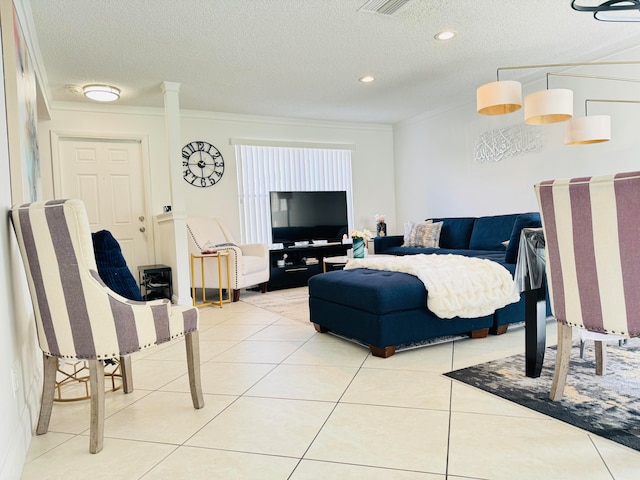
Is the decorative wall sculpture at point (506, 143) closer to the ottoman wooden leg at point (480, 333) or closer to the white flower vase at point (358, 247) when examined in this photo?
the white flower vase at point (358, 247)

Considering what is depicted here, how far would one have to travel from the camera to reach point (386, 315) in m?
2.71

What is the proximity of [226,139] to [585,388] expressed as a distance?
5.02m

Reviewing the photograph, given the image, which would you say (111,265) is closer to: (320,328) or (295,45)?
(320,328)

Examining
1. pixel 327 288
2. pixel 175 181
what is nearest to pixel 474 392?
pixel 327 288

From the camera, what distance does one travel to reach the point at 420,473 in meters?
1.49

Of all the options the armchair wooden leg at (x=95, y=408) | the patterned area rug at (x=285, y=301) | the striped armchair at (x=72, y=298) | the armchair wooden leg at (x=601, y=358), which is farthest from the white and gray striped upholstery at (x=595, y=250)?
the patterned area rug at (x=285, y=301)

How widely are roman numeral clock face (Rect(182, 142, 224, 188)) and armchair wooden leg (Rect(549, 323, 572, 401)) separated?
480 cm

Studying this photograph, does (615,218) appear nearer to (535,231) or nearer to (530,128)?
(535,231)

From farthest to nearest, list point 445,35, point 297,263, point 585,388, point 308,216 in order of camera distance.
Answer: point 308,216 < point 297,263 < point 445,35 < point 585,388

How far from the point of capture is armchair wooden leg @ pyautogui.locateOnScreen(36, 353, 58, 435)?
72.7 inches

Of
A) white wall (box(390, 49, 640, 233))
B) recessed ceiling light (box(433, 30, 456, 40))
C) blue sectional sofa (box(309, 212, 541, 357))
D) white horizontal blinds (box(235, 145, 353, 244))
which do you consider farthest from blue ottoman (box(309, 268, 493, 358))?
white horizontal blinds (box(235, 145, 353, 244))

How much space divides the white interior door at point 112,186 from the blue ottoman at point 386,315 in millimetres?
3261

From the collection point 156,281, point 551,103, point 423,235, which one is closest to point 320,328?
point 551,103

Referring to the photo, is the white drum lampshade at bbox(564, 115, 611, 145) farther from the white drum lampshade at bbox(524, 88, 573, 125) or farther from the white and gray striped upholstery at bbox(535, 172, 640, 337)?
the white and gray striped upholstery at bbox(535, 172, 640, 337)
